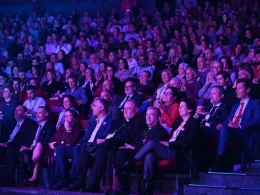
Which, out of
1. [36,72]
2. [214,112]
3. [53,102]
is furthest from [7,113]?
[214,112]

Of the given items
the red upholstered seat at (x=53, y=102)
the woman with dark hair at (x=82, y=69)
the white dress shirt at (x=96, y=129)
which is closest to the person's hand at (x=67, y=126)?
the white dress shirt at (x=96, y=129)

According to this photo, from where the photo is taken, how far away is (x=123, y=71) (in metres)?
13.9

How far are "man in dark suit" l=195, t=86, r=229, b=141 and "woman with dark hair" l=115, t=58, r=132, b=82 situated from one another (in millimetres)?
4060

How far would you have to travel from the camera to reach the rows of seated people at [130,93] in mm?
9242

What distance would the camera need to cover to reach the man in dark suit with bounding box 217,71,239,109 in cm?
1007

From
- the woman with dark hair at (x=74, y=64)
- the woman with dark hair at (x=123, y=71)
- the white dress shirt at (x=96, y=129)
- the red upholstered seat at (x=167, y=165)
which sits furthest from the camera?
the woman with dark hair at (x=74, y=64)

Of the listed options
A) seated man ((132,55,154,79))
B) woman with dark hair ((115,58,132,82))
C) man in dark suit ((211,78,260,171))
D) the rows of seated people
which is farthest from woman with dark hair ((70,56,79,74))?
man in dark suit ((211,78,260,171))

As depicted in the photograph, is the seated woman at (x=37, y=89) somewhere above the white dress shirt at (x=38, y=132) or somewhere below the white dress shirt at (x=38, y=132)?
above

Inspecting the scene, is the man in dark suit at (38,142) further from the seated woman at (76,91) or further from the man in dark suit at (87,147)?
the seated woman at (76,91)

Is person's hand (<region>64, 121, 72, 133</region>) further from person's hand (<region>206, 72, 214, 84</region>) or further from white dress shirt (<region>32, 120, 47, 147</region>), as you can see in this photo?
person's hand (<region>206, 72, 214, 84</region>)

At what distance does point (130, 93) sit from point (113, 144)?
247 cm

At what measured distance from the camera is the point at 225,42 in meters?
14.1

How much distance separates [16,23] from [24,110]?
30.6 feet

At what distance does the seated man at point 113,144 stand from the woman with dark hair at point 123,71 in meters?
3.77
